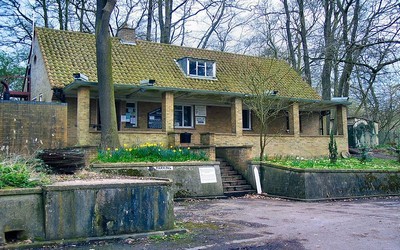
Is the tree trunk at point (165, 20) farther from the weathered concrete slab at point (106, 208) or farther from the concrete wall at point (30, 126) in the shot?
the weathered concrete slab at point (106, 208)

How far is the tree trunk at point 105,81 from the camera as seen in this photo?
16322mm

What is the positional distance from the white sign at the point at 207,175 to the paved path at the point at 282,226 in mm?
1761

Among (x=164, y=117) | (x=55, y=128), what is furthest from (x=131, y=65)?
(x=55, y=128)

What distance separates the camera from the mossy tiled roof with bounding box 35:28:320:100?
20234 millimetres

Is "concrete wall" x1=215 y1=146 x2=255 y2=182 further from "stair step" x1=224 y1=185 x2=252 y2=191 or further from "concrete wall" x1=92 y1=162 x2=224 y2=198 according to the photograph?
"concrete wall" x1=92 y1=162 x2=224 y2=198

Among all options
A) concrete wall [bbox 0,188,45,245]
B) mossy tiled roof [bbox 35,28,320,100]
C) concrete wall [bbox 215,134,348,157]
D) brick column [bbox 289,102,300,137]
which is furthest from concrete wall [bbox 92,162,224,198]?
brick column [bbox 289,102,300,137]

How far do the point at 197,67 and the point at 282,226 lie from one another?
1596cm

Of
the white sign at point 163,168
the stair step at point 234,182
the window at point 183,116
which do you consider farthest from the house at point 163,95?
the white sign at point 163,168

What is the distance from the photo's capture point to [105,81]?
16531 mm

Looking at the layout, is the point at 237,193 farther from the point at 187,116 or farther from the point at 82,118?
the point at 187,116

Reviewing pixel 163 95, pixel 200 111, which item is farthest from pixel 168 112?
pixel 200 111

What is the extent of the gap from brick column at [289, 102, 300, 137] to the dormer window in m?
5.09

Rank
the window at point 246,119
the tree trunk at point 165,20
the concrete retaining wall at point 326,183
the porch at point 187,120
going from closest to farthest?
1. the concrete retaining wall at point 326,183
2. the porch at point 187,120
3. the window at point 246,119
4. the tree trunk at point 165,20

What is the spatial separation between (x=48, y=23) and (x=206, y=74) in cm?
1500
